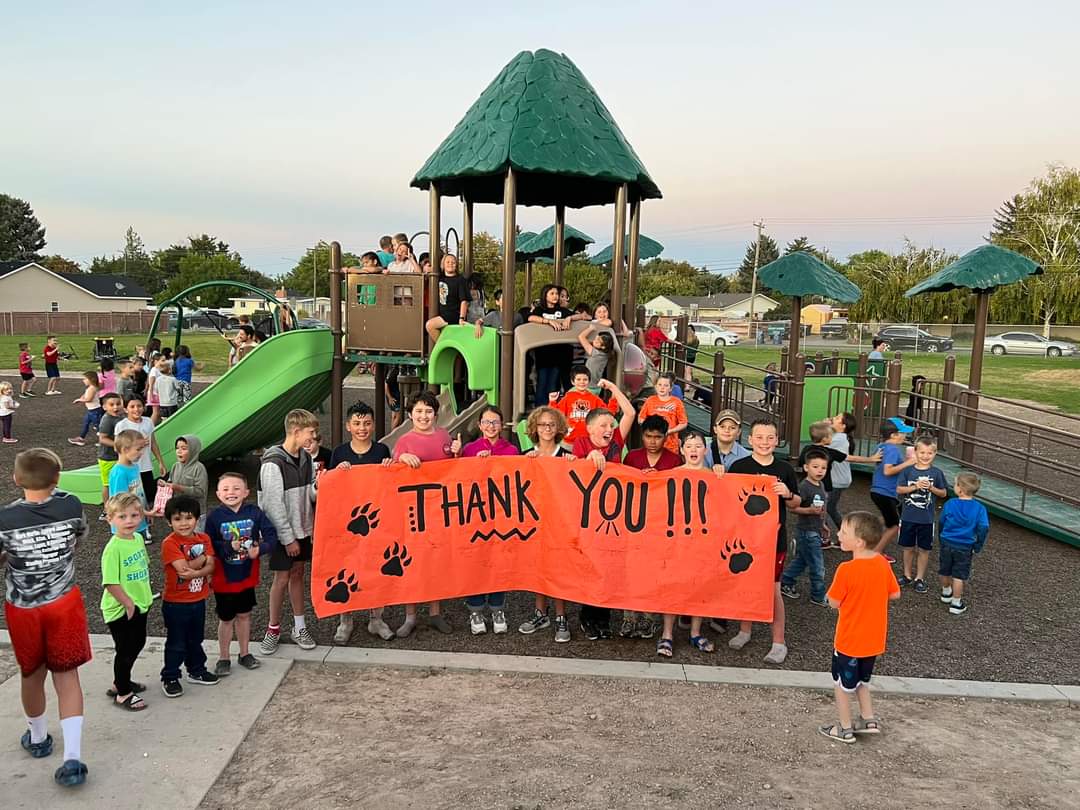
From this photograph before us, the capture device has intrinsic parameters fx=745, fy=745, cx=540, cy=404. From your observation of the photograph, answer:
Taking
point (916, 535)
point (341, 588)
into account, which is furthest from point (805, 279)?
point (341, 588)

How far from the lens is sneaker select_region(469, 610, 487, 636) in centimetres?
598

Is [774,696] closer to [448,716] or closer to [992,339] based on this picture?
[448,716]

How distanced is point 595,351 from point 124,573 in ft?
17.7

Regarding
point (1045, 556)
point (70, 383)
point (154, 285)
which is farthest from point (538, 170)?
point (154, 285)

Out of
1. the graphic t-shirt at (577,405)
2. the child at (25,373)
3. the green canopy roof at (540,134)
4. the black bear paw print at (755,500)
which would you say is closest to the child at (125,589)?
the graphic t-shirt at (577,405)

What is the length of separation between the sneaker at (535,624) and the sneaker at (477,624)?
30 centimetres

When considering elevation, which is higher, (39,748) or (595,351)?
(595,351)

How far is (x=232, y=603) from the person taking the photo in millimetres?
5074

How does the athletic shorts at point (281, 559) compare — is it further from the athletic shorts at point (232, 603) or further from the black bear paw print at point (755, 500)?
the black bear paw print at point (755, 500)

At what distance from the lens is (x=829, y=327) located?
54.4 m

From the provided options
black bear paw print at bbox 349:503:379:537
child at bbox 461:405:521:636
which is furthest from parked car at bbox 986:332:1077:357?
black bear paw print at bbox 349:503:379:537

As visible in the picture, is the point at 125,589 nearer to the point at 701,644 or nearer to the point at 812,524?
the point at 701,644

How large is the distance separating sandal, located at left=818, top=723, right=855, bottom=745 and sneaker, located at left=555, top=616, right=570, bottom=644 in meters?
2.02

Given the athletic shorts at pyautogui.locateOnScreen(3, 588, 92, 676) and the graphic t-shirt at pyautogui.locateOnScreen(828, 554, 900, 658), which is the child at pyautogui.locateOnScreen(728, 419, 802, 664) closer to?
the graphic t-shirt at pyautogui.locateOnScreen(828, 554, 900, 658)
